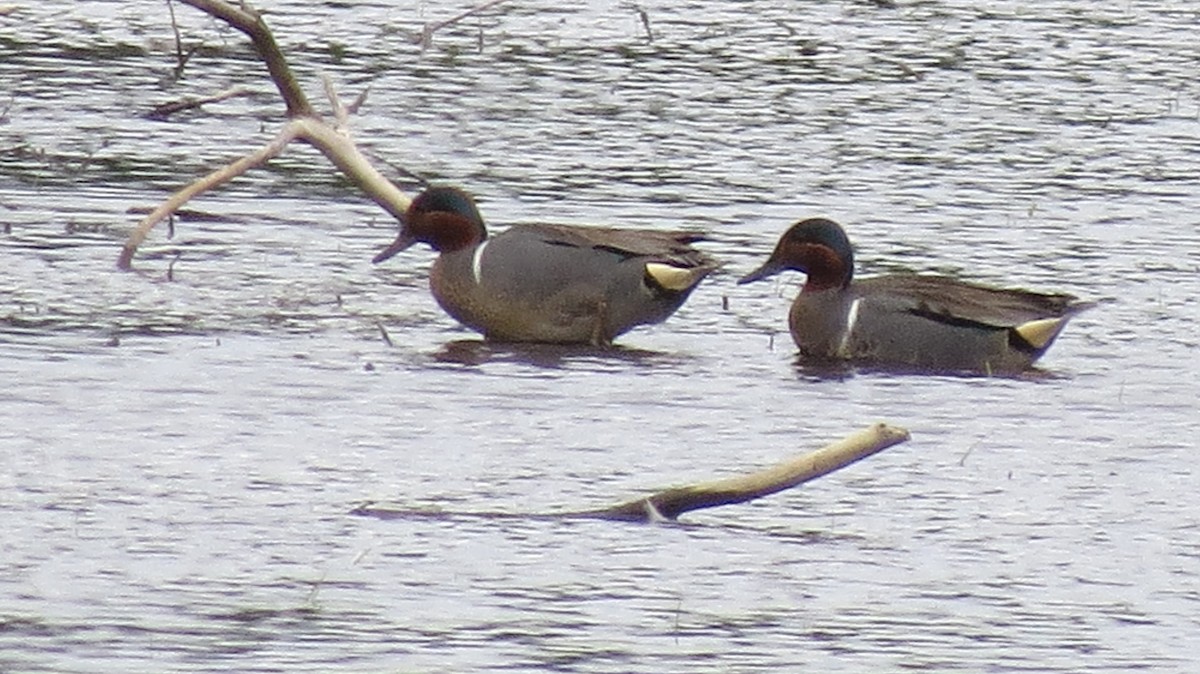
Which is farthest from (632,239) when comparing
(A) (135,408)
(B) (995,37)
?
(B) (995,37)

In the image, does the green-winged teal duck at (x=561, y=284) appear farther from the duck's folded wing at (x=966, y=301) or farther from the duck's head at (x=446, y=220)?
the duck's folded wing at (x=966, y=301)

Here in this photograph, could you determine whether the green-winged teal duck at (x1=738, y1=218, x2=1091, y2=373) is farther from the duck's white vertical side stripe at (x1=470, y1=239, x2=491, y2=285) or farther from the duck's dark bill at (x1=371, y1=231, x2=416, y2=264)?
the duck's dark bill at (x1=371, y1=231, x2=416, y2=264)

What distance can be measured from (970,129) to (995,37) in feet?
9.49

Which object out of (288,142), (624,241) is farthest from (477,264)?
(288,142)

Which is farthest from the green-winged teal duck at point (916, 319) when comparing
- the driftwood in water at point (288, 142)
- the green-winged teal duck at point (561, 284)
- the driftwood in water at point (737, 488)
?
the driftwood in water at point (737, 488)

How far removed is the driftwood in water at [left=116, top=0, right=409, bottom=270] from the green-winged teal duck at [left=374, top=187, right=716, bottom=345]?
2.38ft

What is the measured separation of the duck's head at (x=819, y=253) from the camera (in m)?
10.8

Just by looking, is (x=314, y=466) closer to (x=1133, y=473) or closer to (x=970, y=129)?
(x=1133, y=473)

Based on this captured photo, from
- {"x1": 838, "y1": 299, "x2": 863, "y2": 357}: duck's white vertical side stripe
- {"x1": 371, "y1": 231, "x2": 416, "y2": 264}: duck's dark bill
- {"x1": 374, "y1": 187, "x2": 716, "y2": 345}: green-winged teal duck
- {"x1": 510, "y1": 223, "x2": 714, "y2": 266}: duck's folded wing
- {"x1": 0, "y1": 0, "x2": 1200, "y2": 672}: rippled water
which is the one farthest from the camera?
{"x1": 371, "y1": 231, "x2": 416, "y2": 264}: duck's dark bill

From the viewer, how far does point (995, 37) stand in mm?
18281

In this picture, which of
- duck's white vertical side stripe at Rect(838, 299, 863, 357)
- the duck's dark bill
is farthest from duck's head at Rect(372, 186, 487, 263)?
duck's white vertical side stripe at Rect(838, 299, 863, 357)

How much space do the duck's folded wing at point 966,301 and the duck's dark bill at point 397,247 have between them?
5.42 feet

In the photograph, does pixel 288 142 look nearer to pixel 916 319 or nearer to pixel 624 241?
pixel 624 241

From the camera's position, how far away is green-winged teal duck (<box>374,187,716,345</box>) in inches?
423
